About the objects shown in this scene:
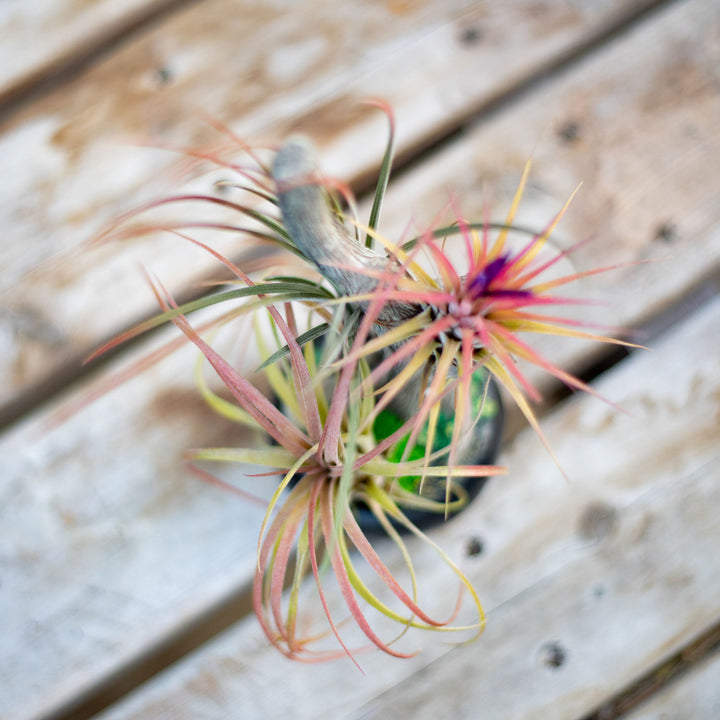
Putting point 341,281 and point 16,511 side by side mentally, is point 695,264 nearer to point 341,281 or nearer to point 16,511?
point 341,281

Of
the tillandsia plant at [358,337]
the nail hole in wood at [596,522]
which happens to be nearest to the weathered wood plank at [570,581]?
the nail hole in wood at [596,522]

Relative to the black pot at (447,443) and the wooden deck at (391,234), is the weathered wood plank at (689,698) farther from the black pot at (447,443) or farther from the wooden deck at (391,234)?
the black pot at (447,443)

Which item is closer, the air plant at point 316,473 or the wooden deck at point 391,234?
the air plant at point 316,473

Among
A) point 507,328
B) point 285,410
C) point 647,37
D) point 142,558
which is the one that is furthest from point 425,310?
point 647,37

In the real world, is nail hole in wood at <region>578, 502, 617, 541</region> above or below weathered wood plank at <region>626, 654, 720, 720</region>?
above

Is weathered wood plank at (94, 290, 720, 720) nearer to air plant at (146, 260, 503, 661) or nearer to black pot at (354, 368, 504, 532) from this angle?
black pot at (354, 368, 504, 532)

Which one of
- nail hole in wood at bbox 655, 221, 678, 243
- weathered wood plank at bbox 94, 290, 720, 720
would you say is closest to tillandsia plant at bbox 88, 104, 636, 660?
weathered wood plank at bbox 94, 290, 720, 720

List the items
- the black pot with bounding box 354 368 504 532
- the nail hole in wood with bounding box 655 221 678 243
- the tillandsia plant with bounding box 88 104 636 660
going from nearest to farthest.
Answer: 1. the tillandsia plant with bounding box 88 104 636 660
2. the black pot with bounding box 354 368 504 532
3. the nail hole in wood with bounding box 655 221 678 243
